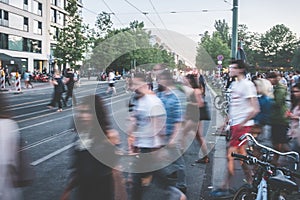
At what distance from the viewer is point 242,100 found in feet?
15.7

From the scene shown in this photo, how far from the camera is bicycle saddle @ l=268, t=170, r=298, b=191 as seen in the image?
2891mm

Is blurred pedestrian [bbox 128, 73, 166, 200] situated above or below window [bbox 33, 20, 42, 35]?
below

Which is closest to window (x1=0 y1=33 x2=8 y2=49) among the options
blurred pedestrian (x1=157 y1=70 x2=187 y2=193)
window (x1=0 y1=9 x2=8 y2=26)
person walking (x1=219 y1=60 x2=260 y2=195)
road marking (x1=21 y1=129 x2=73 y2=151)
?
window (x1=0 y1=9 x2=8 y2=26)

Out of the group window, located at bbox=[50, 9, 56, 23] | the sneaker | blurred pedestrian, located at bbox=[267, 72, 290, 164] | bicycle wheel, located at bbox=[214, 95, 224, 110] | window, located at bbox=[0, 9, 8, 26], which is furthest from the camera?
window, located at bbox=[50, 9, 56, 23]

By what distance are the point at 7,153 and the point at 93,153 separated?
0.76m

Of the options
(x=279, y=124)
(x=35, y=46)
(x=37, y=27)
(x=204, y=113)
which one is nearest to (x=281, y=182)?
(x=279, y=124)

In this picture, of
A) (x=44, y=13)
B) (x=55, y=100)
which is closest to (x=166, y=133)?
(x=55, y=100)

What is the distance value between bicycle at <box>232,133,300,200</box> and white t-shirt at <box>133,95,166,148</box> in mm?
970

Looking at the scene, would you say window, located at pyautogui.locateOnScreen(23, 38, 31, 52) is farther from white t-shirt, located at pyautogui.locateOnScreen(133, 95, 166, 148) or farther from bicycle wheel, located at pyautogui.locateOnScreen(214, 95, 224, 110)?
white t-shirt, located at pyautogui.locateOnScreen(133, 95, 166, 148)

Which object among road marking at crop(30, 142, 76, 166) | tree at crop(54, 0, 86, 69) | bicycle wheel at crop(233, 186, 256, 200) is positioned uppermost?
tree at crop(54, 0, 86, 69)

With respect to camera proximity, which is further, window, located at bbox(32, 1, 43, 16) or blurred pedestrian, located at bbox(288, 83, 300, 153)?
window, located at bbox(32, 1, 43, 16)

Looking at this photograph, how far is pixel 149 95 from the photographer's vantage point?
4164 millimetres

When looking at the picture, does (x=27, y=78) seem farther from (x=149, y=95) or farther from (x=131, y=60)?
(x=149, y=95)

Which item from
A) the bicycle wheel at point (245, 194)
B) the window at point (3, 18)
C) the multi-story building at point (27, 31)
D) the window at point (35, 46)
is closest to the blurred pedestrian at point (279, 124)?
the bicycle wheel at point (245, 194)
